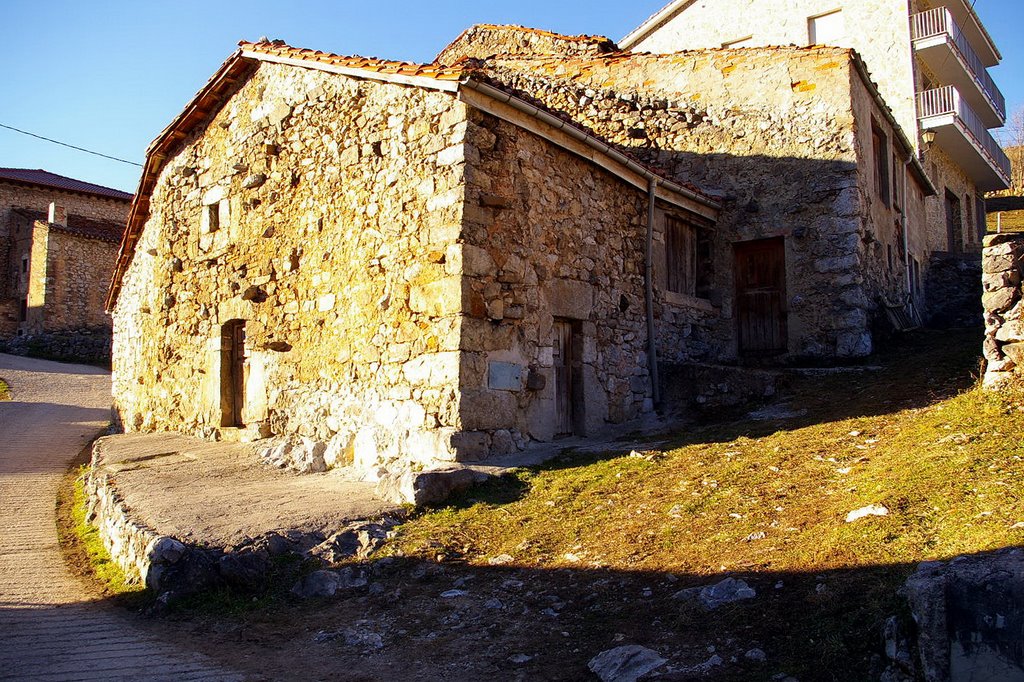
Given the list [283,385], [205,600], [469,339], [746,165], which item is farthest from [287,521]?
[746,165]

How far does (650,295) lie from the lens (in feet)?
33.6

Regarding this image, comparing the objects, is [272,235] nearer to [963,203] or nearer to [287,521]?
[287,521]

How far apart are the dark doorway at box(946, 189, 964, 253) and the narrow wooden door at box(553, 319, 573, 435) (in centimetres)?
1646

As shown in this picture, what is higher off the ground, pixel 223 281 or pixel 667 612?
pixel 223 281

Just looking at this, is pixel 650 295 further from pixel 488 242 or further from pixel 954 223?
pixel 954 223

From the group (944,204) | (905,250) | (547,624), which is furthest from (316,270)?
(944,204)

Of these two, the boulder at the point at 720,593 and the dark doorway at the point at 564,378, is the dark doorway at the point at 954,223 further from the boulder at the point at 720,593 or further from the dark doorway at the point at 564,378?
the boulder at the point at 720,593

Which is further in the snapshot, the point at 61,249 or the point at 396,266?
the point at 61,249

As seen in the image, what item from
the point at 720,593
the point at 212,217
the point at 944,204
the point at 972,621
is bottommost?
the point at 720,593

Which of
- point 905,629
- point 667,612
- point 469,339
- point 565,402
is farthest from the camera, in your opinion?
point 565,402

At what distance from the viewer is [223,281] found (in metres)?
10.9

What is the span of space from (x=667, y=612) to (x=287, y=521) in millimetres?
3510

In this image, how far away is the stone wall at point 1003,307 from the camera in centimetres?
664

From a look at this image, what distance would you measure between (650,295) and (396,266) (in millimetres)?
3686
